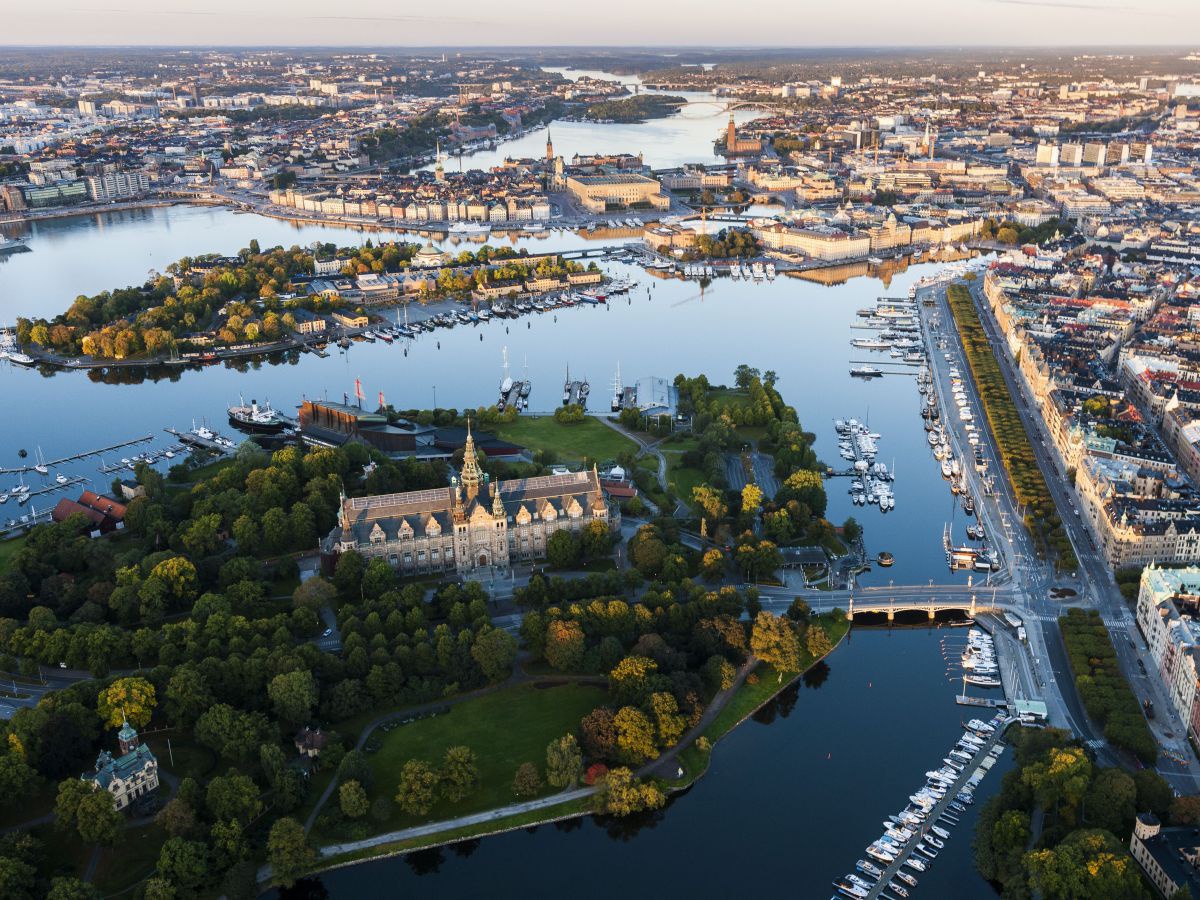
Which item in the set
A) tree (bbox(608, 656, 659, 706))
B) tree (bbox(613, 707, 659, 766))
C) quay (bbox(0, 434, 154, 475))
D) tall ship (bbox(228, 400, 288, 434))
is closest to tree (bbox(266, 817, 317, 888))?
tree (bbox(613, 707, 659, 766))

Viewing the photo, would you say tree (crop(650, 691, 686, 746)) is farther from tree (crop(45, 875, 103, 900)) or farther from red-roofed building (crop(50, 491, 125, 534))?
red-roofed building (crop(50, 491, 125, 534))

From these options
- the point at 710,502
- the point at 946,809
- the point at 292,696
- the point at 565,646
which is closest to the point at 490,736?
the point at 565,646

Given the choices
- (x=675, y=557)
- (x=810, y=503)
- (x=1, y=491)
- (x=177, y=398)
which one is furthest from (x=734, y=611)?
(x=177, y=398)

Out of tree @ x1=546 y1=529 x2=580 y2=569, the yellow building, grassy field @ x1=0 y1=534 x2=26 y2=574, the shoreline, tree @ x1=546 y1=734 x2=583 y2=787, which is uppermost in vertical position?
the yellow building

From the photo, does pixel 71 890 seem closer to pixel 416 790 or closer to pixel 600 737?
pixel 416 790

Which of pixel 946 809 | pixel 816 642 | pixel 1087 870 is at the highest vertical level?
pixel 1087 870

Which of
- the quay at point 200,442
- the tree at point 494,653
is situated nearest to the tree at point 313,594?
the tree at point 494,653

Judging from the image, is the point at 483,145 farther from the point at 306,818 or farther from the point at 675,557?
the point at 306,818
